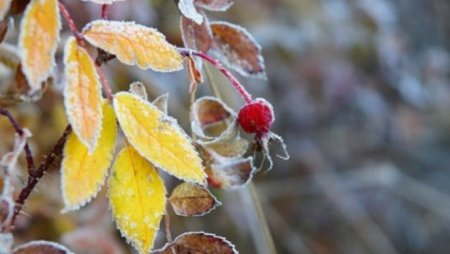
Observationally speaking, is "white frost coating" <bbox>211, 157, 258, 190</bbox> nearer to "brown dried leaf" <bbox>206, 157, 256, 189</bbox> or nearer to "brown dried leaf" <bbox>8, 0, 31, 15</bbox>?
"brown dried leaf" <bbox>206, 157, 256, 189</bbox>

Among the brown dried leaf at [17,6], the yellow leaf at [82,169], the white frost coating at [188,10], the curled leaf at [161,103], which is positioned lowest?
the yellow leaf at [82,169]

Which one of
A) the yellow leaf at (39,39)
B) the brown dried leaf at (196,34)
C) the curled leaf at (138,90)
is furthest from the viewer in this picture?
the brown dried leaf at (196,34)

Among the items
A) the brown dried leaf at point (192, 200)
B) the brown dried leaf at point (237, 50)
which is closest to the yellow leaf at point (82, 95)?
the brown dried leaf at point (192, 200)

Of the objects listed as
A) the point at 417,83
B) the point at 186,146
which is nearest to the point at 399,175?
the point at 417,83

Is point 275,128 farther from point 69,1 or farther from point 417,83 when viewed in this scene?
point 69,1

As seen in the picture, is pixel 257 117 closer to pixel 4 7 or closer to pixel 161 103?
pixel 161 103

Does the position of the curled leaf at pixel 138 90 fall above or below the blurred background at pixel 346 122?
above

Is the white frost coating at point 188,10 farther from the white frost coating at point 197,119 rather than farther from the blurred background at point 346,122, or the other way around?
the blurred background at point 346,122
